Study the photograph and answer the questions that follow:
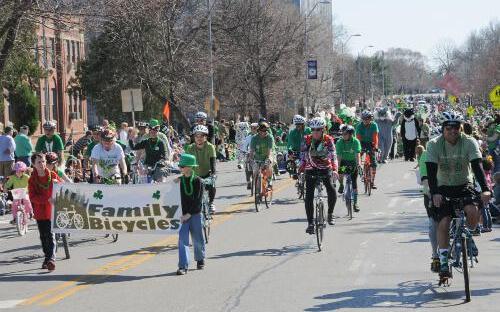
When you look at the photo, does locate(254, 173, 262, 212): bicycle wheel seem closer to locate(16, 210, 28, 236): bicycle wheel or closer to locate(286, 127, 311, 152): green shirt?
locate(286, 127, 311, 152): green shirt

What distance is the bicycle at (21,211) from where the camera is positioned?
754 inches

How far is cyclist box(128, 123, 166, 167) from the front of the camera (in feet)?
65.2

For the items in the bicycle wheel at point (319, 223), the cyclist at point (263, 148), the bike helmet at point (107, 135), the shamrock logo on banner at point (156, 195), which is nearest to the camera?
the shamrock logo on banner at point (156, 195)

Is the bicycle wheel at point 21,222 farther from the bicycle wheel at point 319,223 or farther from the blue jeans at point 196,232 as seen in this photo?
the blue jeans at point 196,232

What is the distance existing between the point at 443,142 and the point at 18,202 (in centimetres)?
1031

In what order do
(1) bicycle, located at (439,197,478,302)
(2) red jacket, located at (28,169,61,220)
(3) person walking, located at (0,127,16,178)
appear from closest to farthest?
(1) bicycle, located at (439,197,478,302), (2) red jacket, located at (28,169,61,220), (3) person walking, located at (0,127,16,178)

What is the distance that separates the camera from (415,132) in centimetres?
3706

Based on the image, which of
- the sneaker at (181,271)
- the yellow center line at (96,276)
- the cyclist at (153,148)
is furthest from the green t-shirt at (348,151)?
the sneaker at (181,271)

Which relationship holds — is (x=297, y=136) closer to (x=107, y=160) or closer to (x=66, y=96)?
(x=107, y=160)

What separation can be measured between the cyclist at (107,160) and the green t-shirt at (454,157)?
773cm

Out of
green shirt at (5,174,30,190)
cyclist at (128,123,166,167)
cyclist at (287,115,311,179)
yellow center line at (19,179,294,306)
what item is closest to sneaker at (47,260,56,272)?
yellow center line at (19,179,294,306)

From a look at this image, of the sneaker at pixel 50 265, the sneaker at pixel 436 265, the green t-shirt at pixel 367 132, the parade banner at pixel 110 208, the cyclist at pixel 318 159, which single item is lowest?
the sneaker at pixel 50 265

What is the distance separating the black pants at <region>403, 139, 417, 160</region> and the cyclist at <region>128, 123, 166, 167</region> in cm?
1942

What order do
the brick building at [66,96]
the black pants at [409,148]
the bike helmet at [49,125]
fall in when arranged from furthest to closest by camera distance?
the brick building at [66,96], the black pants at [409,148], the bike helmet at [49,125]
